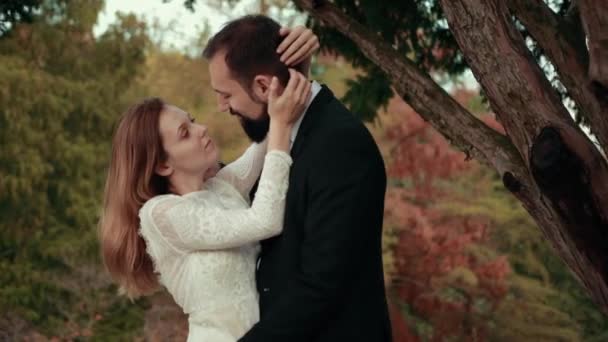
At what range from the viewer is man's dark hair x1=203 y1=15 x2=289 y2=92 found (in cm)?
322

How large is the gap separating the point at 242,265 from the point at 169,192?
36cm

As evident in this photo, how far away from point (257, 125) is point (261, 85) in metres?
0.21

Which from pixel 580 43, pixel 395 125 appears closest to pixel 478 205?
pixel 395 125

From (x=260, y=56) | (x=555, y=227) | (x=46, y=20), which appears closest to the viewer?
(x=260, y=56)

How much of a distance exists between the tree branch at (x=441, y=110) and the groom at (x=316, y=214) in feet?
6.66

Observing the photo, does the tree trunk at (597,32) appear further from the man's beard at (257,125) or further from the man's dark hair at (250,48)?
the man's dark hair at (250,48)

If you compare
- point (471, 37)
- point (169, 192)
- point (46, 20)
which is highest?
point (46, 20)

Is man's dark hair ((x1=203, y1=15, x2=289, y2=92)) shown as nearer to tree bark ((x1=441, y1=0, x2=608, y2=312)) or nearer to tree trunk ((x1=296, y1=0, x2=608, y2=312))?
tree trunk ((x1=296, y1=0, x2=608, y2=312))

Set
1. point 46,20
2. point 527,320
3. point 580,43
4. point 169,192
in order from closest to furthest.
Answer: point 169,192 → point 580,43 → point 527,320 → point 46,20

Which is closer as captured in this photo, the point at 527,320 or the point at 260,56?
the point at 260,56

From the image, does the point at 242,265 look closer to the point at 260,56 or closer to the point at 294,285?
the point at 294,285

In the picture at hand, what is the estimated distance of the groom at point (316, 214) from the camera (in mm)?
2979

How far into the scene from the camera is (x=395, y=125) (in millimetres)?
22969

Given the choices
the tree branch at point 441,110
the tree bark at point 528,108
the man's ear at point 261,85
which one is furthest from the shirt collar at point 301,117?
the tree branch at point 441,110
